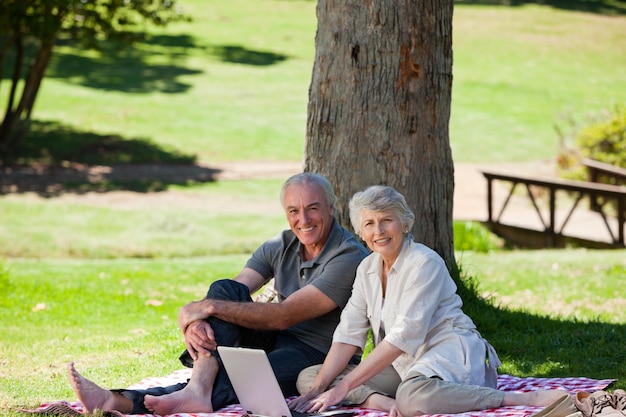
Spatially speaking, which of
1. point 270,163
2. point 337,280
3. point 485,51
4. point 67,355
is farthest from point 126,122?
point 337,280

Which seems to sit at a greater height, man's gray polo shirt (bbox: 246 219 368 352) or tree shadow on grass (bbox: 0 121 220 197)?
man's gray polo shirt (bbox: 246 219 368 352)

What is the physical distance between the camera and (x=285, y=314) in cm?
495

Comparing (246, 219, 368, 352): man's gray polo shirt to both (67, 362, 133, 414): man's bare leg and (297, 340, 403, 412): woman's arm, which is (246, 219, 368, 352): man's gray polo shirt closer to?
(297, 340, 403, 412): woman's arm

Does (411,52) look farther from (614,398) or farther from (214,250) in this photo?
(214,250)

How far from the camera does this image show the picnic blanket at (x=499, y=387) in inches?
172

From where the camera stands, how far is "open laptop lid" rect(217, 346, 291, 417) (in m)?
4.52

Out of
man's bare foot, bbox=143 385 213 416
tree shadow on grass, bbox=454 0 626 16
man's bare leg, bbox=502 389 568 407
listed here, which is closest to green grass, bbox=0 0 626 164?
tree shadow on grass, bbox=454 0 626 16

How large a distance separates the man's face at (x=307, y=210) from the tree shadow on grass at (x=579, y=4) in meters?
38.0

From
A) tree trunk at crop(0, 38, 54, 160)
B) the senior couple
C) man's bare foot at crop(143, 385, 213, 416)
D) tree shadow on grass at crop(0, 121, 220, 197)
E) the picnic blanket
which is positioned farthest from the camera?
tree shadow on grass at crop(0, 121, 220, 197)

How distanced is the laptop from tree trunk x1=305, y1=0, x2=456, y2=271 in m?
2.48

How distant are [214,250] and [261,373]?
1029 cm

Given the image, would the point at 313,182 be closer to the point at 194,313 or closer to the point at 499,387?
the point at 194,313

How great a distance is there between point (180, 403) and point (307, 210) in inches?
47.0

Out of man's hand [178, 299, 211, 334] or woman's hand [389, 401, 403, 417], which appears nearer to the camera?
woman's hand [389, 401, 403, 417]
